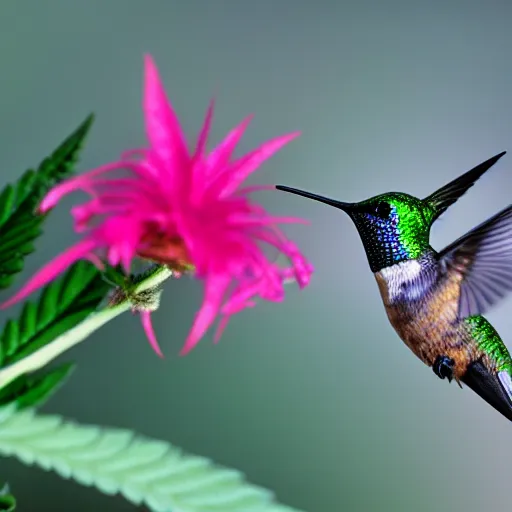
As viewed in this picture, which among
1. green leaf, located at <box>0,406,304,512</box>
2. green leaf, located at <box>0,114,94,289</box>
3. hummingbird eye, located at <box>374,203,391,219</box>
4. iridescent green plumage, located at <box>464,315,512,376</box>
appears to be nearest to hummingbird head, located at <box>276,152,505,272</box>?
hummingbird eye, located at <box>374,203,391,219</box>

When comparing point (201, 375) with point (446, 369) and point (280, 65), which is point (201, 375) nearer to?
point (446, 369)

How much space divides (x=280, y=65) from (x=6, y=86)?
393 millimetres

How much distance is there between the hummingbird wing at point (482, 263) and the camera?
A: 1.93 feet

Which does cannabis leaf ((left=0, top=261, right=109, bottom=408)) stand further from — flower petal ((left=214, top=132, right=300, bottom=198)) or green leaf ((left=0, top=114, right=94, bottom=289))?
flower petal ((left=214, top=132, right=300, bottom=198))

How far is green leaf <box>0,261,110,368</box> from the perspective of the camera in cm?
51

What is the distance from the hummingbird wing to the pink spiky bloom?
0.92 feet

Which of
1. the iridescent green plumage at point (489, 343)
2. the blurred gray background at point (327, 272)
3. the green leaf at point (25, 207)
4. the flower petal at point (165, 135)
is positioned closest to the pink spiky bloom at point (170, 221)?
the flower petal at point (165, 135)

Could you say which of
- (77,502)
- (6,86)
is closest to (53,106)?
(6,86)

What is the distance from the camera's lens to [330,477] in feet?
2.92

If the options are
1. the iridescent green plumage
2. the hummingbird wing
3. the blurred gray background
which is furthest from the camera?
the blurred gray background

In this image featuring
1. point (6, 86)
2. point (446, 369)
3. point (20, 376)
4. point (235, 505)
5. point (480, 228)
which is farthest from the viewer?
point (6, 86)

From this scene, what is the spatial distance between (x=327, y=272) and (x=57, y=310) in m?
0.46

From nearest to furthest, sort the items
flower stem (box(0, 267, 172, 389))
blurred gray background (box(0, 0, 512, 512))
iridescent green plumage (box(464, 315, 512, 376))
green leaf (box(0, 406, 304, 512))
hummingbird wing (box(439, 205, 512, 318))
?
green leaf (box(0, 406, 304, 512)) → flower stem (box(0, 267, 172, 389)) → hummingbird wing (box(439, 205, 512, 318)) → iridescent green plumage (box(464, 315, 512, 376)) → blurred gray background (box(0, 0, 512, 512))

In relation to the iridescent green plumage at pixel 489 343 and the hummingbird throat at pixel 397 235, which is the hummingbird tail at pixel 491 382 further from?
the hummingbird throat at pixel 397 235
